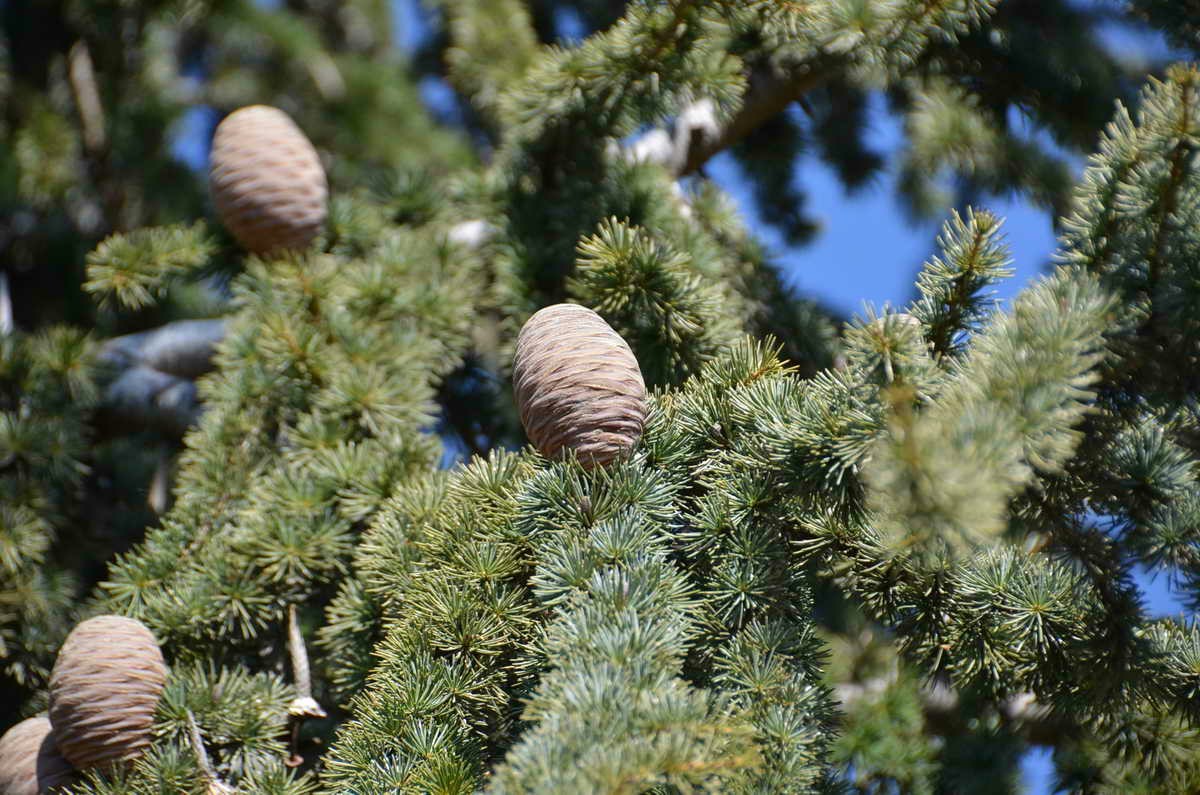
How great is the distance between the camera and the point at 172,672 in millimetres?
1126

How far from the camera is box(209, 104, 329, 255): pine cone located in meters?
1.53

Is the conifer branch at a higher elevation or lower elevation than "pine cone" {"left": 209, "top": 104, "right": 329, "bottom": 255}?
higher

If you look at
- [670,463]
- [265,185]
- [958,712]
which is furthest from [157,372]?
[958,712]

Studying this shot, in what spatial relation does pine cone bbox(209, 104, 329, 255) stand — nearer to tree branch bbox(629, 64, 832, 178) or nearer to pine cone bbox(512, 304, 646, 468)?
tree branch bbox(629, 64, 832, 178)

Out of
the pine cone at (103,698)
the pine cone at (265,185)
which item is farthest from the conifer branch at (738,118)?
the pine cone at (103,698)

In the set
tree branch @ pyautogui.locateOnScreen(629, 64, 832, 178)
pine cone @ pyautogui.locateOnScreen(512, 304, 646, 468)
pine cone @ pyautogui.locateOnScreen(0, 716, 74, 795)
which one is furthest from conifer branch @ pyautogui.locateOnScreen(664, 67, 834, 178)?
pine cone @ pyautogui.locateOnScreen(0, 716, 74, 795)

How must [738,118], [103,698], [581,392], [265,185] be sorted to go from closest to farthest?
1. [581,392]
2. [103,698]
3. [265,185]
4. [738,118]

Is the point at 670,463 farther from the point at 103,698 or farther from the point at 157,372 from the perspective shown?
the point at 157,372

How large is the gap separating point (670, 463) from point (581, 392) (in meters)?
0.12

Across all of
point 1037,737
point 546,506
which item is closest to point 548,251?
point 546,506

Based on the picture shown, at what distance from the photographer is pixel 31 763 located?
110 cm

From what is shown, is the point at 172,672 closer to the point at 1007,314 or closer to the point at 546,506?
the point at 546,506

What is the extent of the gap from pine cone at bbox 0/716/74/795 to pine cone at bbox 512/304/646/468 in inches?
26.0

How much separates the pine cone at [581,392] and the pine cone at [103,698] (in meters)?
0.52
